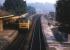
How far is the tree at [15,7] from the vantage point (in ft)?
7.30

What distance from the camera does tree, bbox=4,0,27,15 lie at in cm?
222

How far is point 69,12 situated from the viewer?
218 centimetres

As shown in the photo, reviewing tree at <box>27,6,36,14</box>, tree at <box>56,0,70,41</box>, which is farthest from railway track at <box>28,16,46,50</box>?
tree at <box>56,0,70,41</box>

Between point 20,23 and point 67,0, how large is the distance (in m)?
0.51

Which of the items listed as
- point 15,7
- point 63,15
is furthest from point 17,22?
point 63,15

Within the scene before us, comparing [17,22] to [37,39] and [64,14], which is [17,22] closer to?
[37,39]

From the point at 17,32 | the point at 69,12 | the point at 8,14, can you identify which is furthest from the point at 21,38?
the point at 69,12

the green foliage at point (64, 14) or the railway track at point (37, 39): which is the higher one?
the green foliage at point (64, 14)

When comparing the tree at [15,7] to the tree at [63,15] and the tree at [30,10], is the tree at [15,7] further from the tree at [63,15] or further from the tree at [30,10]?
the tree at [63,15]

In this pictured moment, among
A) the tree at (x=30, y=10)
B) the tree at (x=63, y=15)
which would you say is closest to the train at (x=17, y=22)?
the tree at (x=30, y=10)

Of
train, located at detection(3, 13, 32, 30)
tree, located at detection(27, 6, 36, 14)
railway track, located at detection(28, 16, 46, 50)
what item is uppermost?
tree, located at detection(27, 6, 36, 14)

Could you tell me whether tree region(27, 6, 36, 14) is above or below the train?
above

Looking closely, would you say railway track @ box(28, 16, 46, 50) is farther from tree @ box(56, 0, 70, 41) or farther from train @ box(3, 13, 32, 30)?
tree @ box(56, 0, 70, 41)

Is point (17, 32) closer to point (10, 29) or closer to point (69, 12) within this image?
point (10, 29)
